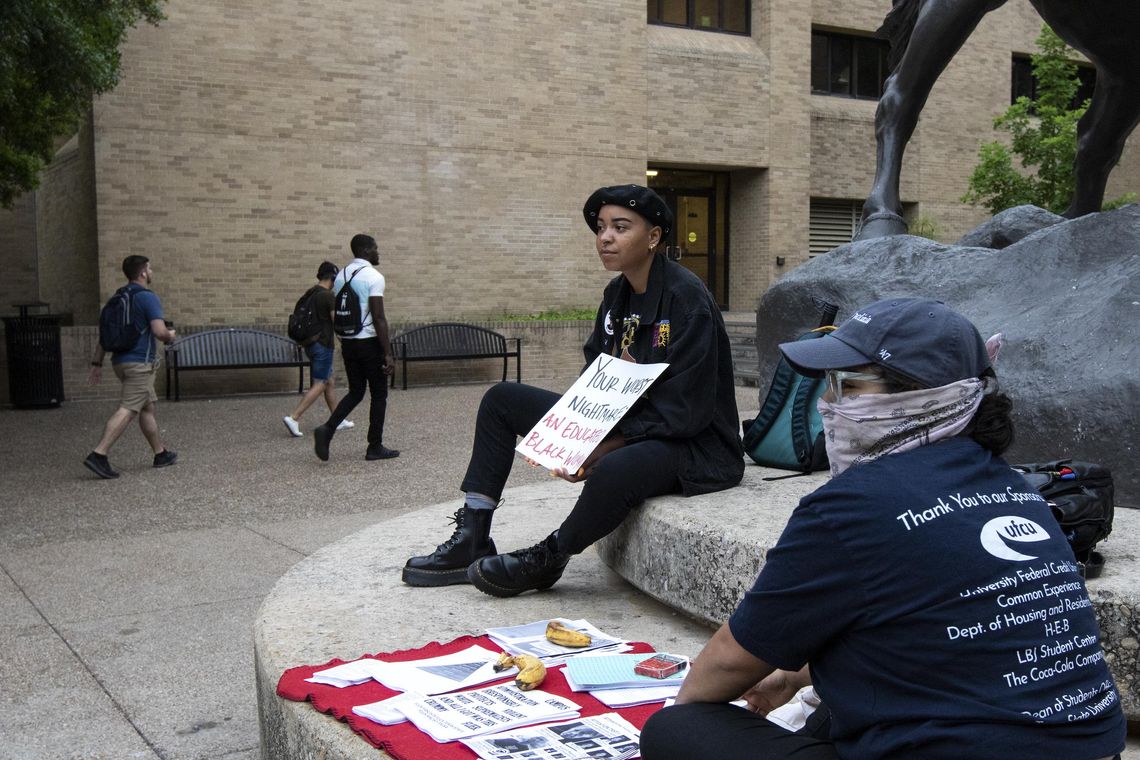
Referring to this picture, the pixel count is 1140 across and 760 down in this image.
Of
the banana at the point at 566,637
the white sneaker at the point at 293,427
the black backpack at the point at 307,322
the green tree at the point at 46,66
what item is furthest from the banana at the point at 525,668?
the white sneaker at the point at 293,427

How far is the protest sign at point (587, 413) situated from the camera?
4.00 meters

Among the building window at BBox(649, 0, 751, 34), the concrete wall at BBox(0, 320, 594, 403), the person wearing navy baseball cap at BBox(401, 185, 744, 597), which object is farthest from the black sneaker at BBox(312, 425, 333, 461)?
the building window at BBox(649, 0, 751, 34)

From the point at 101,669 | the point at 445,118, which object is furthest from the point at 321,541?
the point at 445,118

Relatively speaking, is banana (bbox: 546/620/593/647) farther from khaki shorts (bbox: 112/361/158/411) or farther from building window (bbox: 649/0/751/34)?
building window (bbox: 649/0/751/34)

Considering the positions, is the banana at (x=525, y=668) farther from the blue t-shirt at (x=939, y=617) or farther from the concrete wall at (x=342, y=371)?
the concrete wall at (x=342, y=371)

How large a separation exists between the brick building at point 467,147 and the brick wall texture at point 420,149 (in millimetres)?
38

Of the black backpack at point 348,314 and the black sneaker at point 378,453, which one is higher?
the black backpack at point 348,314

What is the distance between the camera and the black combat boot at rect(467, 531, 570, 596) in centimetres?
Answer: 401

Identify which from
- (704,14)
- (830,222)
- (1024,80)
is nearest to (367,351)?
(704,14)

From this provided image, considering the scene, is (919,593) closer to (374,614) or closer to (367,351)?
(374,614)

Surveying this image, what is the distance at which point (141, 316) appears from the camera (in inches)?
375

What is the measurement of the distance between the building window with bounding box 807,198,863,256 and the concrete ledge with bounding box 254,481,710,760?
21899mm

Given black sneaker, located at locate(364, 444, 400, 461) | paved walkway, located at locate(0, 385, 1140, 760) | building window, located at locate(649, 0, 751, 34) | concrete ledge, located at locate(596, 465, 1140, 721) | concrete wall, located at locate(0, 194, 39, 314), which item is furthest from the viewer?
concrete wall, located at locate(0, 194, 39, 314)

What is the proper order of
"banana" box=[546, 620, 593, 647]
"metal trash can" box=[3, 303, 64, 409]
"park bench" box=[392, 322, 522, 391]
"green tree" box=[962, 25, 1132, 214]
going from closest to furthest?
"banana" box=[546, 620, 593, 647] → "metal trash can" box=[3, 303, 64, 409] → "park bench" box=[392, 322, 522, 391] → "green tree" box=[962, 25, 1132, 214]
